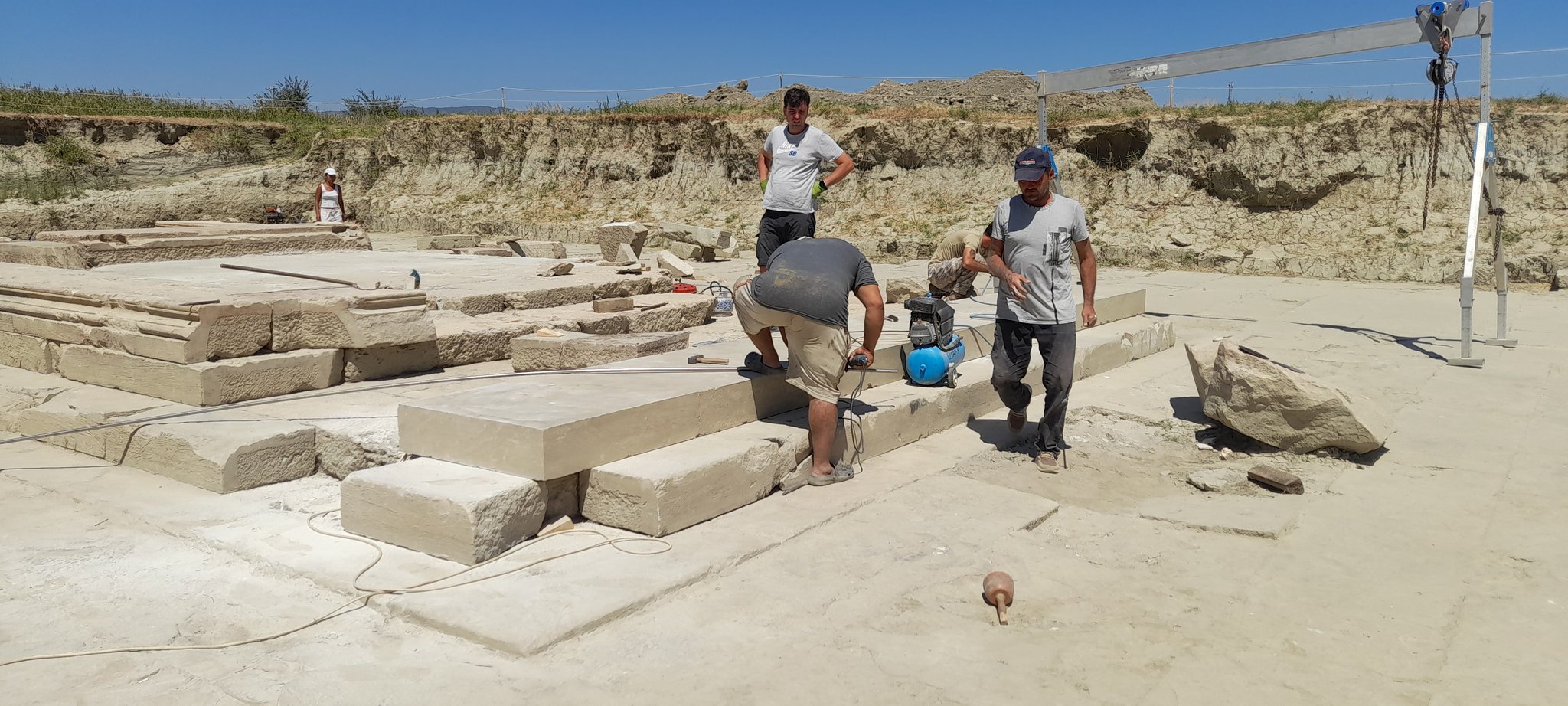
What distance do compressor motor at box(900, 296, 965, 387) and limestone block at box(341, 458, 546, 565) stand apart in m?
2.76

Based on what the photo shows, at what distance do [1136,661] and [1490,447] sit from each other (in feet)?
13.1

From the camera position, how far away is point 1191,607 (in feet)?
12.4

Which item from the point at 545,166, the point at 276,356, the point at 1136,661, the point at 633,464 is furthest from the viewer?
the point at 545,166

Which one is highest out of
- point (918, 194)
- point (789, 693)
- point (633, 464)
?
point (918, 194)

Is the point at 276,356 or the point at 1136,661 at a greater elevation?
the point at 276,356

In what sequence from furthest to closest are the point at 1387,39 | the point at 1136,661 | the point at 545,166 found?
the point at 545,166
the point at 1387,39
the point at 1136,661

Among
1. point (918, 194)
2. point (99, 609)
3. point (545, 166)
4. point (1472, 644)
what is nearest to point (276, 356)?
point (99, 609)

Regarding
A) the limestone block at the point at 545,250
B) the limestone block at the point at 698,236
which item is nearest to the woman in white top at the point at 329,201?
the limestone block at the point at 545,250

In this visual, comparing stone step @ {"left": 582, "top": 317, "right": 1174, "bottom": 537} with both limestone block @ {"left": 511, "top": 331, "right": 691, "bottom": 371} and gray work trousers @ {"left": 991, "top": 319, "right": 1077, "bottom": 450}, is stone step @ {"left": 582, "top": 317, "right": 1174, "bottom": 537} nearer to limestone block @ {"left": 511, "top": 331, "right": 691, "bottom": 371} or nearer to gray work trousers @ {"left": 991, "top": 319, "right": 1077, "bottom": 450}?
gray work trousers @ {"left": 991, "top": 319, "right": 1077, "bottom": 450}

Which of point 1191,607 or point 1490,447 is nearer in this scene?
point 1191,607

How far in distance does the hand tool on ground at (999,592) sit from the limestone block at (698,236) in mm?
15144

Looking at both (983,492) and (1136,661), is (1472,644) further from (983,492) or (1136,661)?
(983,492)

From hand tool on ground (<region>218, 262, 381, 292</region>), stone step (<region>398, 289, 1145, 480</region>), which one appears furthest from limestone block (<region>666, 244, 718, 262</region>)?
stone step (<region>398, 289, 1145, 480</region>)

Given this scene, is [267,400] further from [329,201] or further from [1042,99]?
[329,201]
